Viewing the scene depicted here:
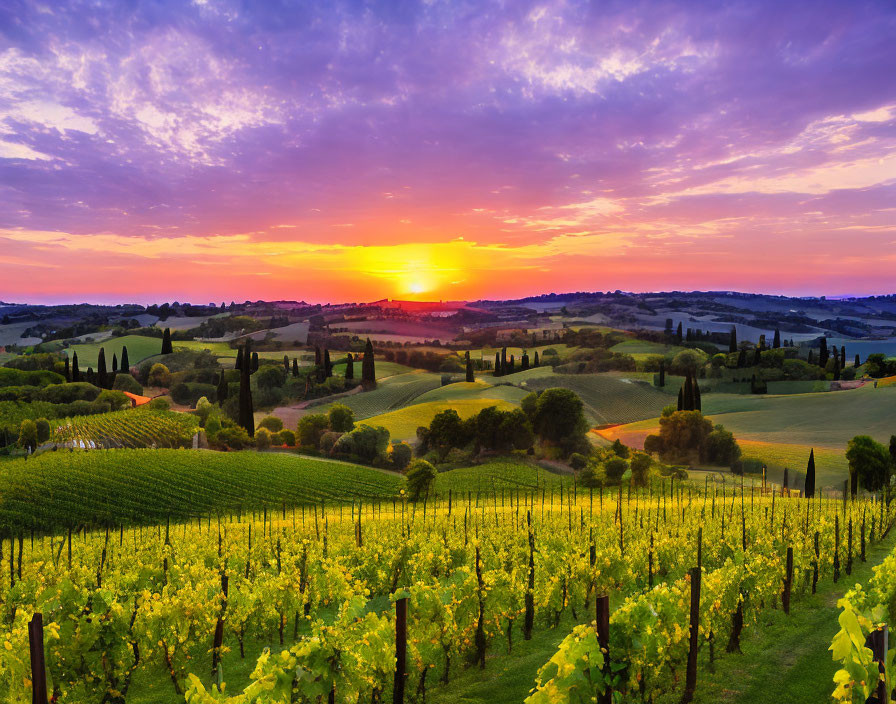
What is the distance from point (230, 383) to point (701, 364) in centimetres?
9979

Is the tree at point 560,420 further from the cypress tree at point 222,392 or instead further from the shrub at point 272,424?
the cypress tree at point 222,392

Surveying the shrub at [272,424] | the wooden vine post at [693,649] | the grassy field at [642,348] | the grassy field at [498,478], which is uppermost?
the wooden vine post at [693,649]

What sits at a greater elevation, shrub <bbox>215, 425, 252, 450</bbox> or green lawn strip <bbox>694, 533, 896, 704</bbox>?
green lawn strip <bbox>694, 533, 896, 704</bbox>

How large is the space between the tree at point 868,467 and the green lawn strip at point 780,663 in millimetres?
48373

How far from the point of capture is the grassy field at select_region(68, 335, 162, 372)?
165750 mm

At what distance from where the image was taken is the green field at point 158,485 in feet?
148

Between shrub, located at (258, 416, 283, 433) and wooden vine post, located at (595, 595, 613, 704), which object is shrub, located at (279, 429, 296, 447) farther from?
wooden vine post, located at (595, 595, 613, 704)

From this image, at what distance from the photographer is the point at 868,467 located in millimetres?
56344

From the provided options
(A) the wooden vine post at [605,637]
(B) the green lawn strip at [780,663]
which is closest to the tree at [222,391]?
(B) the green lawn strip at [780,663]

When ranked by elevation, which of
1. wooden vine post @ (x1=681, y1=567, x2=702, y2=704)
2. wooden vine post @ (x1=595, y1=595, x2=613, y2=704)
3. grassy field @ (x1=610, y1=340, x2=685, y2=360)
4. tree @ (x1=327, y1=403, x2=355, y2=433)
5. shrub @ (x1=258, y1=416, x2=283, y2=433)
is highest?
wooden vine post @ (x1=595, y1=595, x2=613, y2=704)

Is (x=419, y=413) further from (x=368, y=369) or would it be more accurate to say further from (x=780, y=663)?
(x=780, y=663)

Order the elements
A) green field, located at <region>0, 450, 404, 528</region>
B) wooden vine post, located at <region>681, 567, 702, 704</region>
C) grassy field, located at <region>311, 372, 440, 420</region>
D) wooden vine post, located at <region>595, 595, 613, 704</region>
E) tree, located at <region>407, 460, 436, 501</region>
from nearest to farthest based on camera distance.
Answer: wooden vine post, located at <region>595, 595, 613, 704</region>, wooden vine post, located at <region>681, 567, 702, 704</region>, green field, located at <region>0, 450, 404, 528</region>, tree, located at <region>407, 460, 436, 501</region>, grassy field, located at <region>311, 372, 440, 420</region>

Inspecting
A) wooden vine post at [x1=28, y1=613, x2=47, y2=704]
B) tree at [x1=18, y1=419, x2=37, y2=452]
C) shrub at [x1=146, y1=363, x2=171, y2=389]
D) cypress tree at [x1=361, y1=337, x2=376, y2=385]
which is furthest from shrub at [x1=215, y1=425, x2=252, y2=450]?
wooden vine post at [x1=28, y1=613, x2=47, y2=704]

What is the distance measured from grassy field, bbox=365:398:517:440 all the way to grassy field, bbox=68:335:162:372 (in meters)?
92.4
